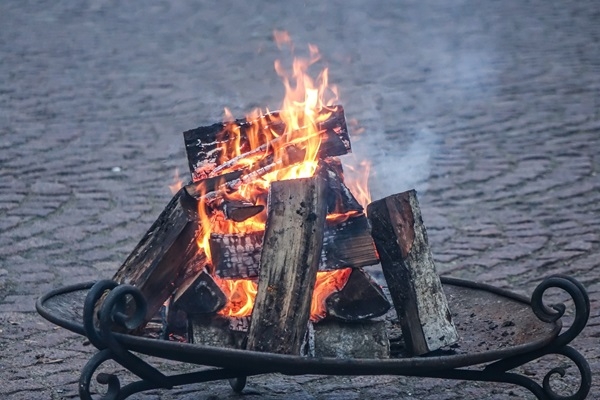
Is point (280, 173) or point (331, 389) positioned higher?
point (280, 173)

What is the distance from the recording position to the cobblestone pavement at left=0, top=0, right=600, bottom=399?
4359 millimetres

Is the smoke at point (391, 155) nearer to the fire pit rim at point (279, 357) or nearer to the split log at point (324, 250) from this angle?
the split log at point (324, 250)

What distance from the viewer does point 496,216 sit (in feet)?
17.7

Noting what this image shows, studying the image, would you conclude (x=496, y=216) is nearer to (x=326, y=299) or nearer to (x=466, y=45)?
(x=326, y=299)

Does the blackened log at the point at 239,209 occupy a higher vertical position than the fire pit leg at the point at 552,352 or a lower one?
higher

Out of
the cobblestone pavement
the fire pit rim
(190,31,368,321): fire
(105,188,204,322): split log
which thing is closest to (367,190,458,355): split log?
(190,31,368,321): fire

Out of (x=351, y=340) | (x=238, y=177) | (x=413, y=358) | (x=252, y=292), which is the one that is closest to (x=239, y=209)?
(x=238, y=177)

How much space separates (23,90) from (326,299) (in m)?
5.83

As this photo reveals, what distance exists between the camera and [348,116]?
7.17m

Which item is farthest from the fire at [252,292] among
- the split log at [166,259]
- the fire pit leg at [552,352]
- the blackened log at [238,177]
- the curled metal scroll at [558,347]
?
the curled metal scroll at [558,347]

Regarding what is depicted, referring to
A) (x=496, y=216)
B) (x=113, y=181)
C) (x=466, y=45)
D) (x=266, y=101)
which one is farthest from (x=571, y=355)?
(x=466, y=45)

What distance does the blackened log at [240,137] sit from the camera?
305 centimetres

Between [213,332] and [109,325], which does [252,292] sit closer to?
[213,332]

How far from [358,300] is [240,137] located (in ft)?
2.33
